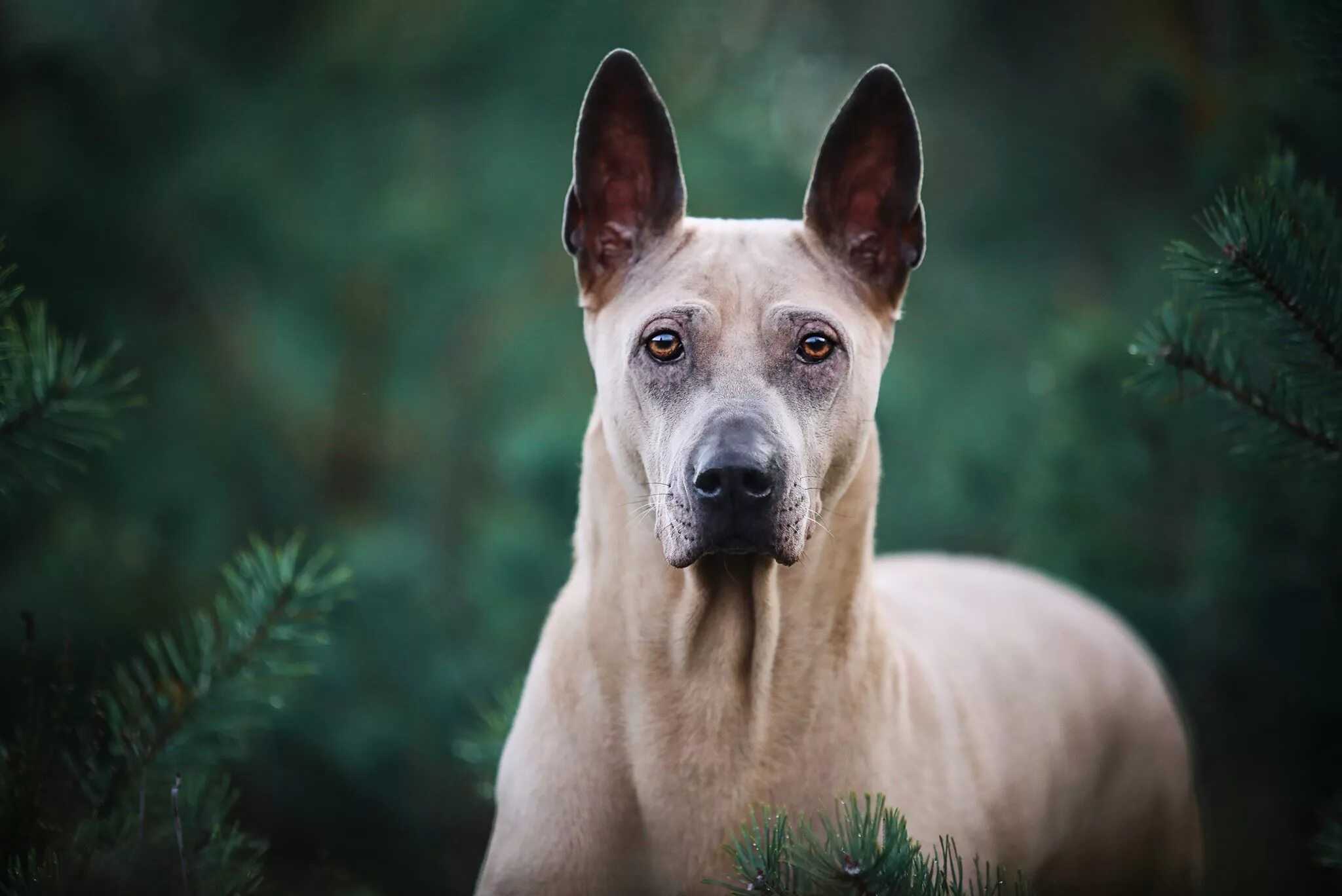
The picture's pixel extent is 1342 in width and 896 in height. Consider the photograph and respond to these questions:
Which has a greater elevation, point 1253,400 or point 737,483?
point 1253,400

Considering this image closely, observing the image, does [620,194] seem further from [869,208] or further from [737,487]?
[737,487]

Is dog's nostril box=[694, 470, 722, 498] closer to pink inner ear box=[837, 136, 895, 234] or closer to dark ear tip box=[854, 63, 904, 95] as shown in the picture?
pink inner ear box=[837, 136, 895, 234]

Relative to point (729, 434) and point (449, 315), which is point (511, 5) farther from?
point (729, 434)

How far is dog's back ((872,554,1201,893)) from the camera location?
3258 mm

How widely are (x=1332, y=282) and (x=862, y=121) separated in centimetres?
118

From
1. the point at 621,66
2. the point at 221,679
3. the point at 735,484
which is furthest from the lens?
the point at 621,66

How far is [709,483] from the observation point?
234 cm

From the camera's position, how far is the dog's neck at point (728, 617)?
268 centimetres

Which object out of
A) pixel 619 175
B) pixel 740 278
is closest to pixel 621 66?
pixel 619 175

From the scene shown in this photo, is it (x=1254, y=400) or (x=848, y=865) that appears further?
(x=1254, y=400)

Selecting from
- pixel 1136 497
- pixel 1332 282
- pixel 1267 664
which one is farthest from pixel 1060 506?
pixel 1332 282

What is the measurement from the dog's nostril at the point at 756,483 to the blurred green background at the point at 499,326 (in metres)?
1.64

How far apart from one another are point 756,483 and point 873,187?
106 centimetres

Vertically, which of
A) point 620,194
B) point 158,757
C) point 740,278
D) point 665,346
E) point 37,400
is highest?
point 620,194
